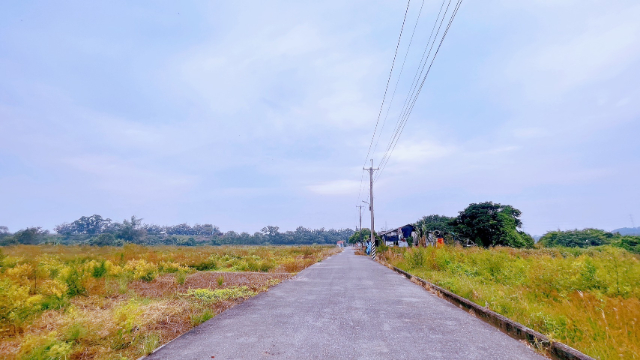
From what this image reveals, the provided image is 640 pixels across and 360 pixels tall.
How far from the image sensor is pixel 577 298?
6.79 meters

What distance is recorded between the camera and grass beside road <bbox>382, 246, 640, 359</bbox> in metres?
4.58

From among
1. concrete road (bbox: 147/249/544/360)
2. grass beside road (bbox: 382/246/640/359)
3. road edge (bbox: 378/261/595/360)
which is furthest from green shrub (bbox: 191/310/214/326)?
grass beside road (bbox: 382/246/640/359)

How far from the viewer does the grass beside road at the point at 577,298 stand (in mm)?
4578

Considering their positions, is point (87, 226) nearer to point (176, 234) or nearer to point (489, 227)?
A: point (176, 234)

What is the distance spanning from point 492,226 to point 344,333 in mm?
44224

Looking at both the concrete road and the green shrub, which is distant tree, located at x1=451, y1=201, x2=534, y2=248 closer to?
the concrete road

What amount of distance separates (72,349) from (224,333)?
2.07m

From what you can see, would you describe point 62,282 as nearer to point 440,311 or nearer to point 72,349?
point 72,349

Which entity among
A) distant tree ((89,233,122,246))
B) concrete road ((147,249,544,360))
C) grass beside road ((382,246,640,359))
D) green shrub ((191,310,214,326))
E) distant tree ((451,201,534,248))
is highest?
distant tree ((451,201,534,248))

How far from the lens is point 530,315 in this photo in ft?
18.8

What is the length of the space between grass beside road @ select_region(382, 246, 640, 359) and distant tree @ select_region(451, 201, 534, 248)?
111ft

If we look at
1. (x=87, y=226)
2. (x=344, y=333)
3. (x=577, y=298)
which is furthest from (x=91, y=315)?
(x=87, y=226)

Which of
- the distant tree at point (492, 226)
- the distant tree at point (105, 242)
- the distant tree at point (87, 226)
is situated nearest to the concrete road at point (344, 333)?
the distant tree at point (492, 226)

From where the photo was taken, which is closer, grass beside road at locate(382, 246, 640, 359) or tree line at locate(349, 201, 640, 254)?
grass beside road at locate(382, 246, 640, 359)
